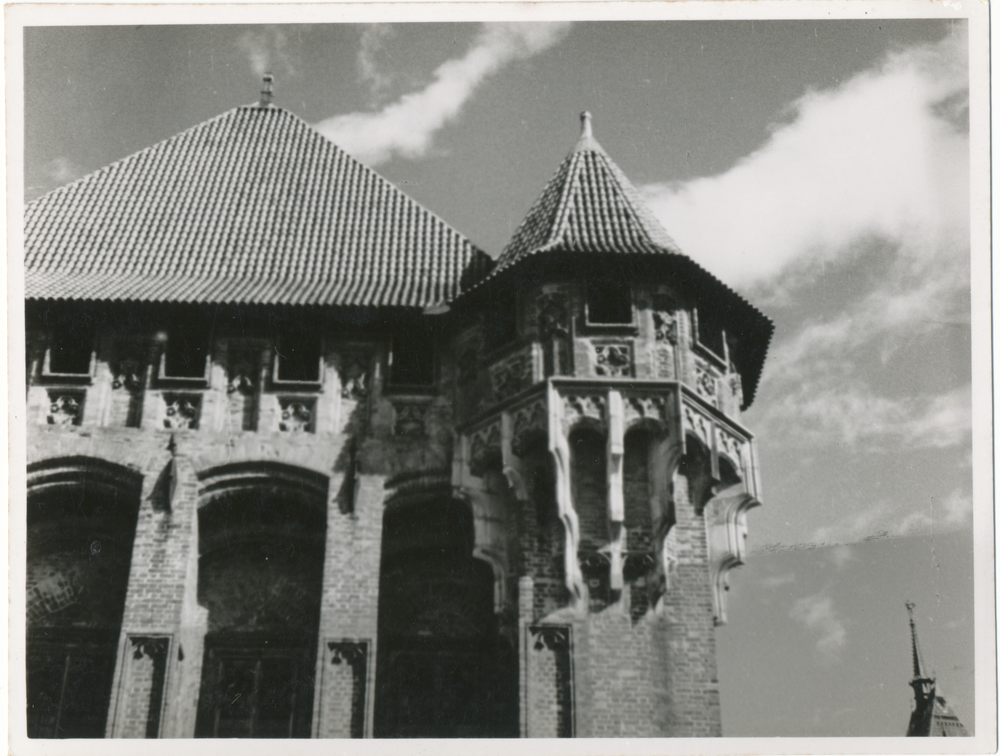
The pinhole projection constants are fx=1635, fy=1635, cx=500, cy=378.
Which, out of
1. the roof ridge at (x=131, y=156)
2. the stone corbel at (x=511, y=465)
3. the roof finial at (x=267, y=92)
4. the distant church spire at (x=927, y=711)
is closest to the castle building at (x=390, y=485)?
the stone corbel at (x=511, y=465)

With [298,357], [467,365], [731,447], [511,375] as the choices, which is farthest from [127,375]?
[731,447]

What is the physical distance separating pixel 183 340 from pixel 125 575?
2372 mm

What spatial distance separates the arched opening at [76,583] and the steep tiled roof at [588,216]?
4416 mm

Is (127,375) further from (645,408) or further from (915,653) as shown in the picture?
(915,653)

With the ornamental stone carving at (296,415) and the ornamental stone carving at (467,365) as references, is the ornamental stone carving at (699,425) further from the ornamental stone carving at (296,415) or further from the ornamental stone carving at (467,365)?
the ornamental stone carving at (296,415)

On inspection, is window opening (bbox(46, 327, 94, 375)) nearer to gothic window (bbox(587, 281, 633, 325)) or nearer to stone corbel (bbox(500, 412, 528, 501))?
stone corbel (bbox(500, 412, 528, 501))

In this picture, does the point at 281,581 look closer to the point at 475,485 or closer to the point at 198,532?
the point at 198,532

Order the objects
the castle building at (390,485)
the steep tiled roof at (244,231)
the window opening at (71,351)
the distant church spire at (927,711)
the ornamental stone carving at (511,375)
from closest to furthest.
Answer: the distant church spire at (927,711) → the castle building at (390,485) → the ornamental stone carving at (511,375) → the window opening at (71,351) → the steep tiled roof at (244,231)

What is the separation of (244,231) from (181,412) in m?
2.62

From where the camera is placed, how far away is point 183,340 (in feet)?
53.2

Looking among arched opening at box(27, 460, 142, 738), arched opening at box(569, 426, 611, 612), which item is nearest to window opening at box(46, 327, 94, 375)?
arched opening at box(27, 460, 142, 738)

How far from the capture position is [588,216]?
54.0 ft

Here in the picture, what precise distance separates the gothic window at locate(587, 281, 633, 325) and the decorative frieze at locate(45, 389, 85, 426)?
16.4 ft

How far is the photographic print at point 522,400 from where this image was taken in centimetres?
1441
